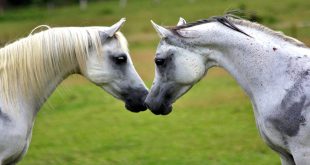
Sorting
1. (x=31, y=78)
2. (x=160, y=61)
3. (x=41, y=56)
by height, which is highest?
(x=160, y=61)

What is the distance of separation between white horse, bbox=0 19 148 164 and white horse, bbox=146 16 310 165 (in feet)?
1.95

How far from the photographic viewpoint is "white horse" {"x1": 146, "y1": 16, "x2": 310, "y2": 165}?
573 cm

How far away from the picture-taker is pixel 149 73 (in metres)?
20.3

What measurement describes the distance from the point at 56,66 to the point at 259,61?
6.68 ft

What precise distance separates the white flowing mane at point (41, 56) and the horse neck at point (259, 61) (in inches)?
51.7

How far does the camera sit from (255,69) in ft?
19.6

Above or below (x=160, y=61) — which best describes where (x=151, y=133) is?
below

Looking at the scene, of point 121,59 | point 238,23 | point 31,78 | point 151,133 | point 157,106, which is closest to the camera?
point 238,23

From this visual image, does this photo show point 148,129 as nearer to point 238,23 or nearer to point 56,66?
point 56,66

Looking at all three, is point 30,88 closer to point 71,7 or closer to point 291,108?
point 291,108

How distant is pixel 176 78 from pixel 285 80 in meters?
1.01

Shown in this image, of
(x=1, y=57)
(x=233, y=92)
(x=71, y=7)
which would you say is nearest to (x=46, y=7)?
(x=71, y=7)

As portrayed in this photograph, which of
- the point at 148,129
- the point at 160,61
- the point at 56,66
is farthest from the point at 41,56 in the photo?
the point at 148,129

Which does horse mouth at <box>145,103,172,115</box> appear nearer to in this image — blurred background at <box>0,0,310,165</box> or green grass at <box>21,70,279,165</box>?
blurred background at <box>0,0,310,165</box>
